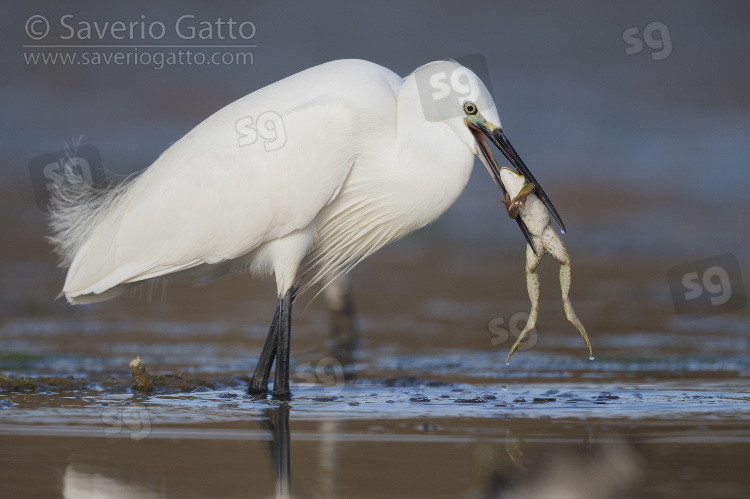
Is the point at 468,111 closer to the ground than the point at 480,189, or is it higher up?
closer to the ground

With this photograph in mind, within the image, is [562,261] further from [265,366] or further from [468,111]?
[265,366]

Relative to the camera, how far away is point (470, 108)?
22.0 ft

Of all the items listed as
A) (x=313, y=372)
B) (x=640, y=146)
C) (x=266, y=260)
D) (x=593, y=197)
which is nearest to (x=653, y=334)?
(x=313, y=372)

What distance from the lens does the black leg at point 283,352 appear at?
736 cm

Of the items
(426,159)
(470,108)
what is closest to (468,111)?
(470,108)

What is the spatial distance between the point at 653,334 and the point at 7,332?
583cm

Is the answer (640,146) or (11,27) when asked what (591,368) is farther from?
(11,27)

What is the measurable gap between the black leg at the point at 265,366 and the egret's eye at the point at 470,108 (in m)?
1.93

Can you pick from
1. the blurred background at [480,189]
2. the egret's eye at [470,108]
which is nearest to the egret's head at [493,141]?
the egret's eye at [470,108]

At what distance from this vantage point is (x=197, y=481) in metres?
4.72

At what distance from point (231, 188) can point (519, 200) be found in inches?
81.9

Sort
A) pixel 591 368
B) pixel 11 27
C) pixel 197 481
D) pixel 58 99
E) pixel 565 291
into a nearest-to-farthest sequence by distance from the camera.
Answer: pixel 197 481, pixel 565 291, pixel 591 368, pixel 58 99, pixel 11 27

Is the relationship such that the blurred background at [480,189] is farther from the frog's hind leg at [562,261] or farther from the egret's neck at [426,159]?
the egret's neck at [426,159]

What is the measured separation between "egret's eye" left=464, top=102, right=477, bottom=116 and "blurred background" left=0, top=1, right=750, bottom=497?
211 cm
